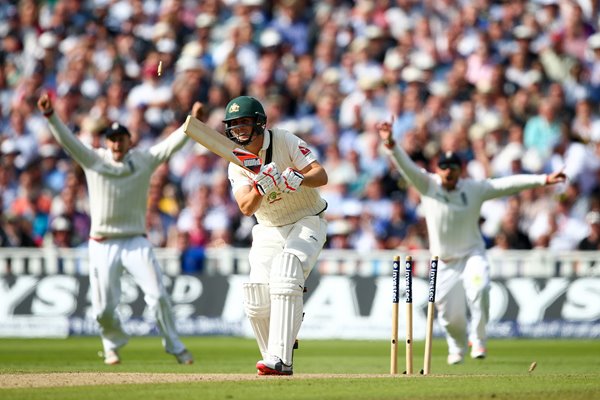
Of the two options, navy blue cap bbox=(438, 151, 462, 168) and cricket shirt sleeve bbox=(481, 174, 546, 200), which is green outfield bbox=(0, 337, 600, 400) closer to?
cricket shirt sleeve bbox=(481, 174, 546, 200)

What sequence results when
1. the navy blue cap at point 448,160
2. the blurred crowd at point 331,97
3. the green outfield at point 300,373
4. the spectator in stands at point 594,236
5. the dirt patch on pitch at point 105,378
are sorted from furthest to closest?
1. the blurred crowd at point 331,97
2. the spectator in stands at point 594,236
3. the navy blue cap at point 448,160
4. the dirt patch on pitch at point 105,378
5. the green outfield at point 300,373

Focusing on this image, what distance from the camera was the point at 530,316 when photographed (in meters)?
18.2

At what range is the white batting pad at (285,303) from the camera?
33.2 feet

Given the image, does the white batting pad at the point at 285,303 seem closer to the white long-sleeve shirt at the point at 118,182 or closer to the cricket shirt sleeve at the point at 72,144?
the white long-sleeve shirt at the point at 118,182

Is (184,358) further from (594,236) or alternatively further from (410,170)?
(594,236)

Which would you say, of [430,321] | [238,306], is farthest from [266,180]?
[238,306]

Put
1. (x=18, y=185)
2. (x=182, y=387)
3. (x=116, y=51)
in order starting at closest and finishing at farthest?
(x=182, y=387)
(x=18, y=185)
(x=116, y=51)

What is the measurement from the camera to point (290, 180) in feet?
32.6

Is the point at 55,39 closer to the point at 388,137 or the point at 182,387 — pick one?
the point at 388,137

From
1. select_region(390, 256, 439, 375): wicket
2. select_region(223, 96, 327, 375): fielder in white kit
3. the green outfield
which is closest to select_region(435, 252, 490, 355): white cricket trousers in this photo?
the green outfield

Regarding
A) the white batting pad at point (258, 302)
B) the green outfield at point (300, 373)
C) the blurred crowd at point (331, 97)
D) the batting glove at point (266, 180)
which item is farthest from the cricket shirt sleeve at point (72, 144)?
the blurred crowd at point (331, 97)

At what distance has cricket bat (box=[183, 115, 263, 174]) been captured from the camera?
10086 millimetres

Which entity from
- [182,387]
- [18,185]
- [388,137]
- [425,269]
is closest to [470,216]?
[388,137]

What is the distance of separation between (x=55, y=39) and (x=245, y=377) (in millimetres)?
13511
